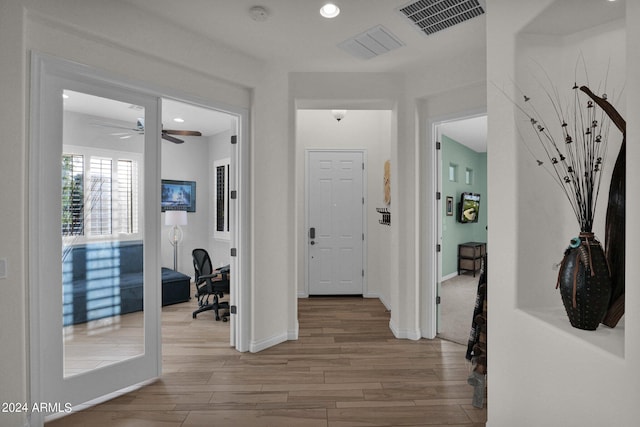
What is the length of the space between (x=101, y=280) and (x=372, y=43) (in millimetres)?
2901

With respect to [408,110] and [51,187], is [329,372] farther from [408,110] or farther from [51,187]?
[408,110]

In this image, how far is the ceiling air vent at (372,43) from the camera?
9.38ft

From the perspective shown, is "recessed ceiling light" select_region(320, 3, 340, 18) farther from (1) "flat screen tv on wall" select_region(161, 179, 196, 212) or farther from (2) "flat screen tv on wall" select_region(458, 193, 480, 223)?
(2) "flat screen tv on wall" select_region(458, 193, 480, 223)

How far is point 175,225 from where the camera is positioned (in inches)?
233

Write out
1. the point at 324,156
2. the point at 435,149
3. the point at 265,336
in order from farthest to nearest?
the point at 324,156 → the point at 435,149 → the point at 265,336

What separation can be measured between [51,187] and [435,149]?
11.1ft

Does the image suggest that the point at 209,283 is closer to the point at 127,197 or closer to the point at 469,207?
the point at 127,197

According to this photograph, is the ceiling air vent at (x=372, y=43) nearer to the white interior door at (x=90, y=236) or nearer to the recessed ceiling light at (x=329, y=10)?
the recessed ceiling light at (x=329, y=10)

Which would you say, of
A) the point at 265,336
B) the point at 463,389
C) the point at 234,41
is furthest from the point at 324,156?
the point at 463,389

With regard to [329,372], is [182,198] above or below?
above

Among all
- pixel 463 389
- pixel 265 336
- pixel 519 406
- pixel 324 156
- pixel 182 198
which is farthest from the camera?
pixel 182 198

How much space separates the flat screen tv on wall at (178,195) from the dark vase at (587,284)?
19.8 ft

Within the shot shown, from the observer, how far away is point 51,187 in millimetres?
2215

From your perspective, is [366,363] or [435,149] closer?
[366,363]
